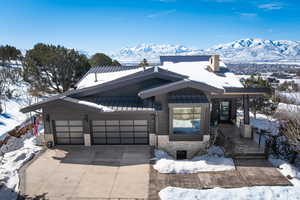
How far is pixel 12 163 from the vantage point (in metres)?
9.46

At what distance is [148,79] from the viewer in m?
11.6

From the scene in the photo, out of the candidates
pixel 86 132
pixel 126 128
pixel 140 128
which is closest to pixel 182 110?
pixel 140 128

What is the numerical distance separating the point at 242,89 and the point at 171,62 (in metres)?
9.38

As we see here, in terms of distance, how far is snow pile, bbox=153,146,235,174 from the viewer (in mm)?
8883

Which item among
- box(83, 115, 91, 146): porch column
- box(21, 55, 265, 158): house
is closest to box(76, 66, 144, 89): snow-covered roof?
box(21, 55, 265, 158): house

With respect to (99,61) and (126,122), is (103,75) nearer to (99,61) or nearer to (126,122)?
(126,122)

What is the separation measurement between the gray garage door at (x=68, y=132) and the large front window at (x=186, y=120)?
5.62 metres

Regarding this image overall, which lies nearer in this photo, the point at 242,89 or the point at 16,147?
→ the point at 242,89

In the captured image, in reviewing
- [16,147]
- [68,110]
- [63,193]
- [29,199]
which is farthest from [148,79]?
[16,147]

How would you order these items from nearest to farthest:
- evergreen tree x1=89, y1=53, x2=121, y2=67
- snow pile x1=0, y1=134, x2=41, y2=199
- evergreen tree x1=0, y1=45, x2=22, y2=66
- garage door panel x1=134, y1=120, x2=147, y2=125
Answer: snow pile x1=0, y1=134, x2=41, y2=199
garage door panel x1=134, y1=120, x2=147, y2=125
evergreen tree x1=89, y1=53, x2=121, y2=67
evergreen tree x1=0, y1=45, x2=22, y2=66

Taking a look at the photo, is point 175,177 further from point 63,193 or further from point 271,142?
point 271,142

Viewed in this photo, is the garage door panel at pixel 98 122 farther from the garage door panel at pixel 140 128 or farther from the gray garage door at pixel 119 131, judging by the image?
the garage door panel at pixel 140 128

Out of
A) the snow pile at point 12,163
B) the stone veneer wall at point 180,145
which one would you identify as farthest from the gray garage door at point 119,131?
the snow pile at point 12,163

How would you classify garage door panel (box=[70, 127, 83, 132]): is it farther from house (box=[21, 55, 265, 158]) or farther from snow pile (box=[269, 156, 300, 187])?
snow pile (box=[269, 156, 300, 187])
